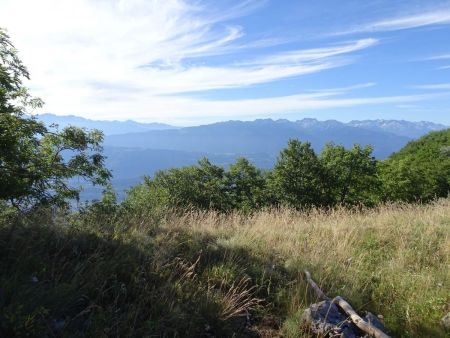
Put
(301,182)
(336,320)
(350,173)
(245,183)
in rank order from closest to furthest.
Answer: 1. (336,320)
2. (301,182)
3. (350,173)
4. (245,183)

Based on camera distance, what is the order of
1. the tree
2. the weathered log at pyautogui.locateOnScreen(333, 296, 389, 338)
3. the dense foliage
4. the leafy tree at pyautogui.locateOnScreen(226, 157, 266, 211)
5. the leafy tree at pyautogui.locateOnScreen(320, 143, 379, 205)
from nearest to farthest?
the weathered log at pyautogui.locateOnScreen(333, 296, 389, 338) < the tree < the dense foliage < the leafy tree at pyautogui.locateOnScreen(226, 157, 266, 211) < the leafy tree at pyautogui.locateOnScreen(320, 143, 379, 205)

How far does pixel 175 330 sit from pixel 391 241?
456 centimetres

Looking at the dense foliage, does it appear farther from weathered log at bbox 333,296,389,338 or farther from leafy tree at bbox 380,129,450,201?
weathered log at bbox 333,296,389,338

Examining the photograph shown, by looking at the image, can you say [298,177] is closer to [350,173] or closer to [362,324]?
[350,173]

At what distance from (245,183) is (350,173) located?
1103 cm

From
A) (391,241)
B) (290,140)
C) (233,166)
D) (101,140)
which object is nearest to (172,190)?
(233,166)

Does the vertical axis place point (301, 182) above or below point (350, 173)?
below

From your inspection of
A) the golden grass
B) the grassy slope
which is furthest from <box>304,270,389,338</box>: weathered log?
the golden grass

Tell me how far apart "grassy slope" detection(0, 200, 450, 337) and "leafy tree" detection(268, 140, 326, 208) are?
30068mm

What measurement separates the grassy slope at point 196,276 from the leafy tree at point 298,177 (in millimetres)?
30068

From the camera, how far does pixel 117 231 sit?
5.06 metres

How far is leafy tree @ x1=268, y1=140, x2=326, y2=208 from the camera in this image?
3650 cm

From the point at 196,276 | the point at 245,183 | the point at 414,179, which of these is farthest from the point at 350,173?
the point at 196,276

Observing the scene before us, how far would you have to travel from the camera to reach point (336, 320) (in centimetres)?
388
